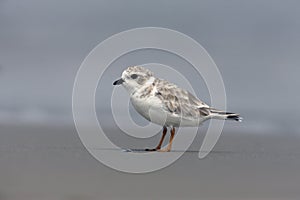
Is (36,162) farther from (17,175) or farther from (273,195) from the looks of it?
(273,195)

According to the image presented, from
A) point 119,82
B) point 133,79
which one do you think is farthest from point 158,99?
point 119,82

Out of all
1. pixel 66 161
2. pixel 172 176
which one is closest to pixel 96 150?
pixel 66 161

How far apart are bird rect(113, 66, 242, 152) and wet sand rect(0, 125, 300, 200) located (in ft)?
2.24

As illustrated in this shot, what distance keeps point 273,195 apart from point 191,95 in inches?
159

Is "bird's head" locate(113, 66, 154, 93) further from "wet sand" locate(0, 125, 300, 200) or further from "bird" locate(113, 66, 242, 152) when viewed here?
"wet sand" locate(0, 125, 300, 200)

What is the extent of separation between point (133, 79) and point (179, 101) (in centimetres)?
96

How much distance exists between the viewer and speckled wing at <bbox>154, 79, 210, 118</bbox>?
14.5 meters

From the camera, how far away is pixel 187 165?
14172 mm

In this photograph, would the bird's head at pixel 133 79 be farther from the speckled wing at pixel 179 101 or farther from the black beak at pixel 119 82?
the speckled wing at pixel 179 101

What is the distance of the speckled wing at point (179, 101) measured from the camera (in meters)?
14.5

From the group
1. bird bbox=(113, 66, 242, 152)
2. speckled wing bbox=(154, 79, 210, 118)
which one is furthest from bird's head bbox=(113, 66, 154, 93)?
speckled wing bbox=(154, 79, 210, 118)

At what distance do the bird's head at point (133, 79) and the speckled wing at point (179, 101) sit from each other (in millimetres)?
292

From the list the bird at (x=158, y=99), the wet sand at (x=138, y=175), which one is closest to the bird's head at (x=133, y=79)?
the bird at (x=158, y=99)

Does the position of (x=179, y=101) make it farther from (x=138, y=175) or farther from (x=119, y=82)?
(x=138, y=175)
